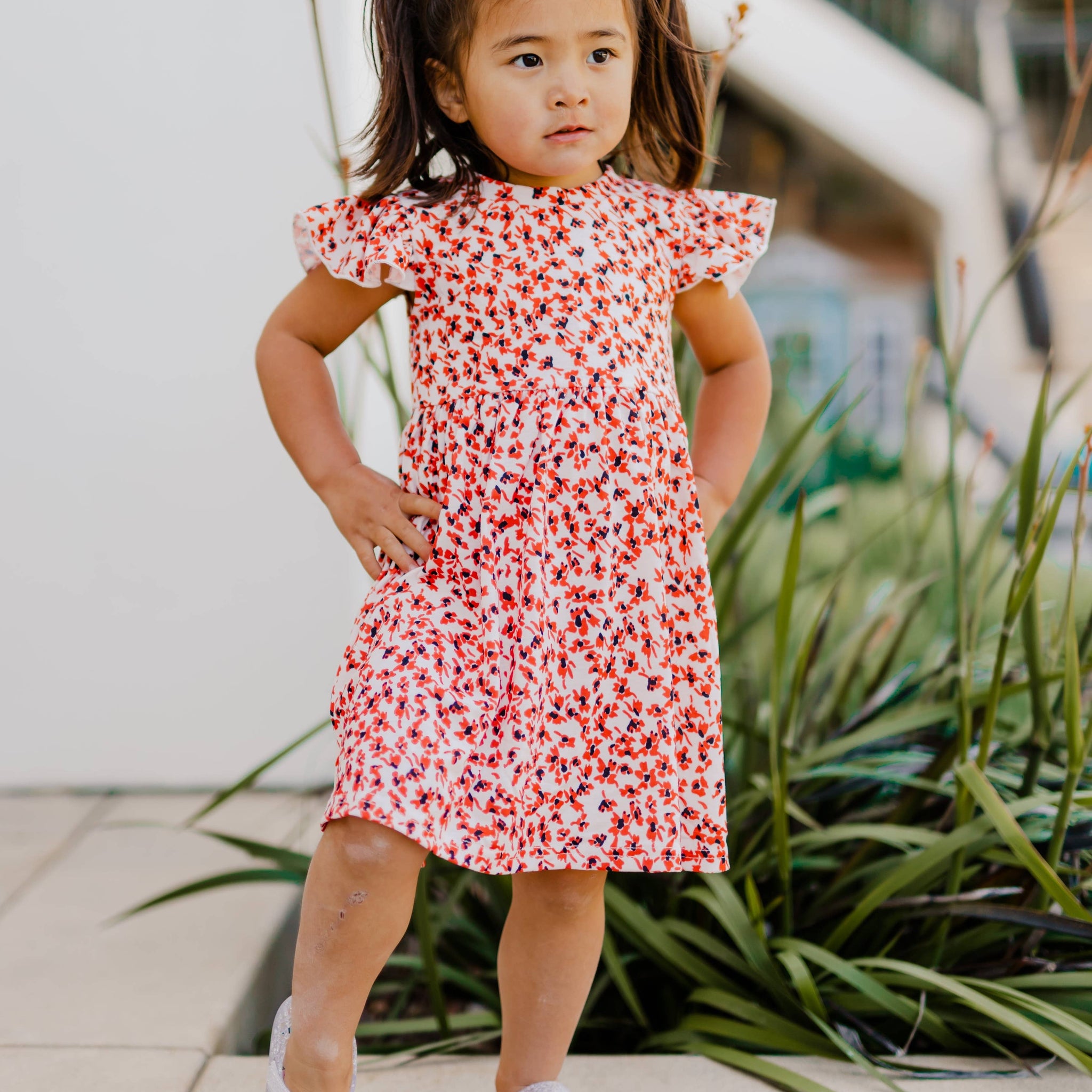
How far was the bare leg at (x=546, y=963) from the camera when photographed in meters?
1.17

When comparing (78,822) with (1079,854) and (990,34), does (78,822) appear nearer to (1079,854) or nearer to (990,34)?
(1079,854)

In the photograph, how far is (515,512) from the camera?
110 centimetres

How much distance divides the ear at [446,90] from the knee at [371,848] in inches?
26.5

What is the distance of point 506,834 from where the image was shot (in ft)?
3.46

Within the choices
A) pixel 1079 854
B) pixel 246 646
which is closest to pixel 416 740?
pixel 1079 854

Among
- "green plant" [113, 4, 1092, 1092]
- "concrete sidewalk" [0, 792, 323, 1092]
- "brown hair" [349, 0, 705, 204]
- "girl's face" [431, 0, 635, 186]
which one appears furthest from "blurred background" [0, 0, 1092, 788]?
"girl's face" [431, 0, 635, 186]

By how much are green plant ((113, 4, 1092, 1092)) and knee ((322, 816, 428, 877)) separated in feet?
1.31

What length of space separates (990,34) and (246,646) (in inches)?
208

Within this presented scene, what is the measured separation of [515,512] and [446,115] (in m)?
0.42

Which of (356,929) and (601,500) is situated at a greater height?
(601,500)

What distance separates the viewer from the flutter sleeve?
1221mm

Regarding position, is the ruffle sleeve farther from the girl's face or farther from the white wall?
the white wall

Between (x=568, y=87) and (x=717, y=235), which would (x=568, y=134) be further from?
(x=717, y=235)

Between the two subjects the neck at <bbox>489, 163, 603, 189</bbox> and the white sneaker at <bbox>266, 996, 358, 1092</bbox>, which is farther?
the neck at <bbox>489, 163, 603, 189</bbox>
